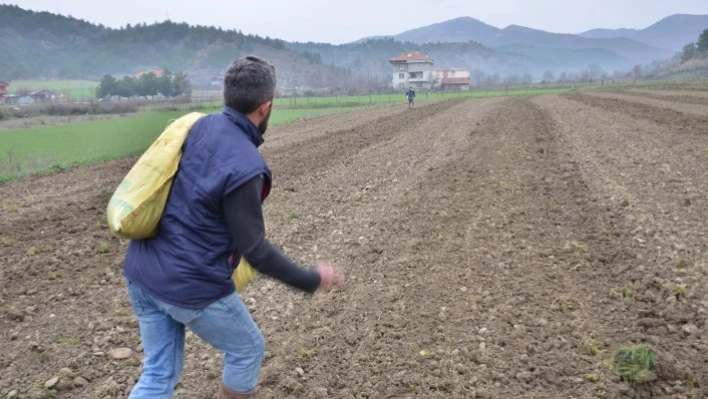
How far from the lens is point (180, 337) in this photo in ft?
8.60

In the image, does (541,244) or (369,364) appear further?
(541,244)

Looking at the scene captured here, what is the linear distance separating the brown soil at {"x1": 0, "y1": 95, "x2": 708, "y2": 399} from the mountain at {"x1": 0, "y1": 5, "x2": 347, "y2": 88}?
5947 centimetres

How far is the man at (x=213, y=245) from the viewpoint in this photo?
7.33 feet

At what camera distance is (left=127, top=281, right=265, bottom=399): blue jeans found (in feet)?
7.96

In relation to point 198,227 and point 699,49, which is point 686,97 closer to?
point 198,227

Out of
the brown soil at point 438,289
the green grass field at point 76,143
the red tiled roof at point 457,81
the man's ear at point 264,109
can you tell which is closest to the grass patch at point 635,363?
the brown soil at point 438,289

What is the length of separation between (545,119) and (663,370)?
721 inches

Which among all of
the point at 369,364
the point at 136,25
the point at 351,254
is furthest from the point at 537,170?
the point at 136,25

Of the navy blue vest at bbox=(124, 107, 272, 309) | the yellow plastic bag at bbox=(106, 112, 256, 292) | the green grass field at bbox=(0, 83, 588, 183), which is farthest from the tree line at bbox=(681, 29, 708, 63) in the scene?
the yellow plastic bag at bbox=(106, 112, 256, 292)

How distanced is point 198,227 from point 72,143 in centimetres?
2399

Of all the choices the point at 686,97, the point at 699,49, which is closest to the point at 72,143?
the point at 686,97

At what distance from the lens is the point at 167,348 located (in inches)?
100

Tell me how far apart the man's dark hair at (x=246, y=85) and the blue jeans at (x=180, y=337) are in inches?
33.5

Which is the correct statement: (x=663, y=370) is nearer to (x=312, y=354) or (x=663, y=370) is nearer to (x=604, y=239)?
(x=312, y=354)
